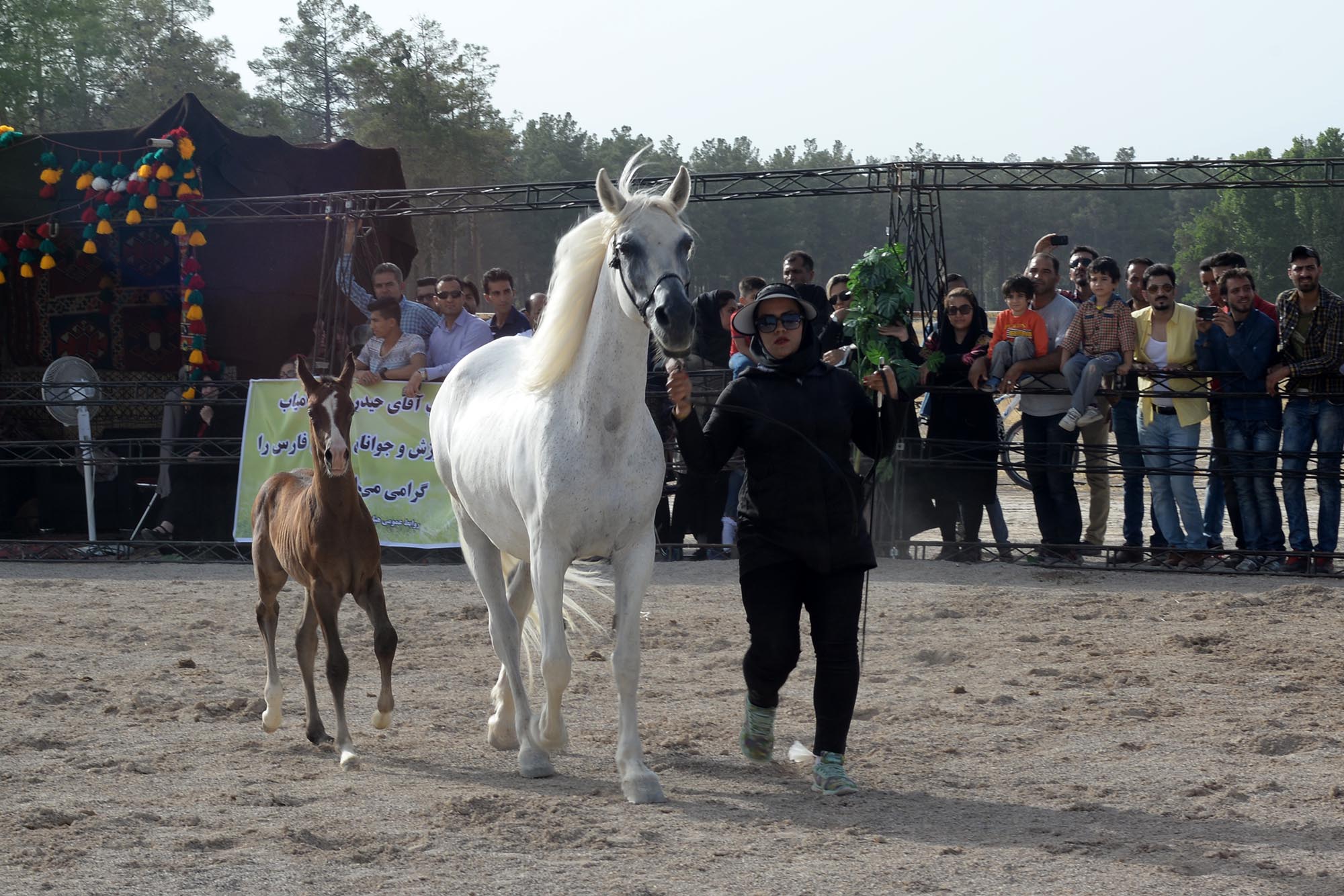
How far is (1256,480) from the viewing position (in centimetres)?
966

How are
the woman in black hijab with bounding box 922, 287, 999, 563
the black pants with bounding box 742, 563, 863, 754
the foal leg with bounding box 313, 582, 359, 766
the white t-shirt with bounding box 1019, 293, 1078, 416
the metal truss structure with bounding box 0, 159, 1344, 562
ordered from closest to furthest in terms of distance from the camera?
the black pants with bounding box 742, 563, 863, 754 → the foal leg with bounding box 313, 582, 359, 766 → the white t-shirt with bounding box 1019, 293, 1078, 416 → the woman in black hijab with bounding box 922, 287, 999, 563 → the metal truss structure with bounding box 0, 159, 1344, 562

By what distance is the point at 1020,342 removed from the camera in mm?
10180

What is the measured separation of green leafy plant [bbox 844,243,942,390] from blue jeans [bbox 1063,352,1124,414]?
3.51 metres

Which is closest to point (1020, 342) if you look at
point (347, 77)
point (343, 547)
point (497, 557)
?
point (497, 557)

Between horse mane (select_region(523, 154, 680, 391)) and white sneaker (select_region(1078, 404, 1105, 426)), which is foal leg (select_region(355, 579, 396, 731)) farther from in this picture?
white sneaker (select_region(1078, 404, 1105, 426))

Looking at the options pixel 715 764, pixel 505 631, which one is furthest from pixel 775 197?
pixel 715 764

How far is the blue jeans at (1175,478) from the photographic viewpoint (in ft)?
32.5

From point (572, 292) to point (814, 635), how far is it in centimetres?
167

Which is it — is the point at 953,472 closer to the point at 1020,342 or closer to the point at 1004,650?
the point at 1020,342

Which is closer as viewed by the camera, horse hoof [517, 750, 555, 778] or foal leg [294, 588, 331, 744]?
horse hoof [517, 750, 555, 778]

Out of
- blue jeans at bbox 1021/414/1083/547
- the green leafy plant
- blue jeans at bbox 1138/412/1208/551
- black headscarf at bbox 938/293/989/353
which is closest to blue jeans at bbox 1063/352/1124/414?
blue jeans at bbox 1021/414/1083/547

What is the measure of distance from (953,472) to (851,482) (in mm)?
5753

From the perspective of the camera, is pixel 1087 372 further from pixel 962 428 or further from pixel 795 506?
pixel 795 506

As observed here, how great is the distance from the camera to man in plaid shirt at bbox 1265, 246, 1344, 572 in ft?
30.8
